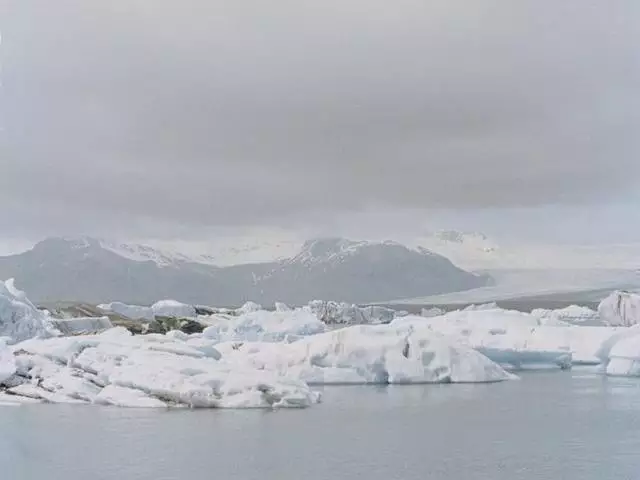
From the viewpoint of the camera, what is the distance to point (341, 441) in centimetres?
1444

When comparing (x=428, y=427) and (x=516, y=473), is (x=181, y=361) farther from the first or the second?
(x=516, y=473)

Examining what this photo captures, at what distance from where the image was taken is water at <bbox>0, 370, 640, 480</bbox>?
12.2 metres

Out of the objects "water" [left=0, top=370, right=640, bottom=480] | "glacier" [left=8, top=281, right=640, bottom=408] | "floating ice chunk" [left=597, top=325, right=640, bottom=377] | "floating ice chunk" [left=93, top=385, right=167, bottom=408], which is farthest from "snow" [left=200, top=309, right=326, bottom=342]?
"floating ice chunk" [left=93, top=385, right=167, bottom=408]

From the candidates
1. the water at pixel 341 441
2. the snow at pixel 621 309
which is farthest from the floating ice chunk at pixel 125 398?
the snow at pixel 621 309

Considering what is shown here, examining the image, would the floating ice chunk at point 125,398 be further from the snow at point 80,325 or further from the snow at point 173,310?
the snow at point 173,310

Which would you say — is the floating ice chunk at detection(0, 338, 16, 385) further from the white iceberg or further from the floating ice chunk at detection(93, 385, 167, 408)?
the white iceberg

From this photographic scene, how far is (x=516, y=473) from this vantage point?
39.5 ft

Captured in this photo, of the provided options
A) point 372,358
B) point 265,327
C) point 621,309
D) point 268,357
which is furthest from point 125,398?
point 621,309

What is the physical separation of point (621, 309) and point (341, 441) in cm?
3515

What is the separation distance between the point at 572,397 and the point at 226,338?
611 inches

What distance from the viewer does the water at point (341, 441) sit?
40.0 ft

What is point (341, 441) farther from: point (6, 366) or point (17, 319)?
point (17, 319)

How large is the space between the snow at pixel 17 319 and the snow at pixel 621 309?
28.9 m

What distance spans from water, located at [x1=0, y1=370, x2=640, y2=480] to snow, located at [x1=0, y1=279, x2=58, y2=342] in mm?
9093
